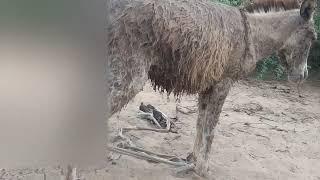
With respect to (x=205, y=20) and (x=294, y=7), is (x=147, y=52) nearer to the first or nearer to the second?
(x=205, y=20)

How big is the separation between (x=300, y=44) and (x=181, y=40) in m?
1.64

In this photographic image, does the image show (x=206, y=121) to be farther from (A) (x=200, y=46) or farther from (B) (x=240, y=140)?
(B) (x=240, y=140)

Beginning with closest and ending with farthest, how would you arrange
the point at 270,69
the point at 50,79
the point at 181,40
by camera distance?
the point at 50,79 < the point at 181,40 < the point at 270,69

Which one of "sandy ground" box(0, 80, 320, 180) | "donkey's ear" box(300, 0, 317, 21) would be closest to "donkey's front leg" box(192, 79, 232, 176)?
"sandy ground" box(0, 80, 320, 180)

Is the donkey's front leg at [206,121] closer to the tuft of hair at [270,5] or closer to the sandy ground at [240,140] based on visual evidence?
the sandy ground at [240,140]

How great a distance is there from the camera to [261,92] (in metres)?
8.53

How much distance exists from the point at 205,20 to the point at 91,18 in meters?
2.75

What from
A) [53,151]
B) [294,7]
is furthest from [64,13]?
[294,7]

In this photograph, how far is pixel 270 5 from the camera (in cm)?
471

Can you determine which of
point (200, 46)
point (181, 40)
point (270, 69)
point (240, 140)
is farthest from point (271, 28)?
point (270, 69)

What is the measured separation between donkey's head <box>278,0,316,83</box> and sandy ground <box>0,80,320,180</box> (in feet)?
3.70

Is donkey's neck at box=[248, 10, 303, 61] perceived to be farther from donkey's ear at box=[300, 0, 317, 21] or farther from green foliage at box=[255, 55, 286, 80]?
green foliage at box=[255, 55, 286, 80]

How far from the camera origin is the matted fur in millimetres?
3533

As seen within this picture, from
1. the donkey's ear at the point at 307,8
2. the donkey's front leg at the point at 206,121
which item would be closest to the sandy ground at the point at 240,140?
the donkey's front leg at the point at 206,121
